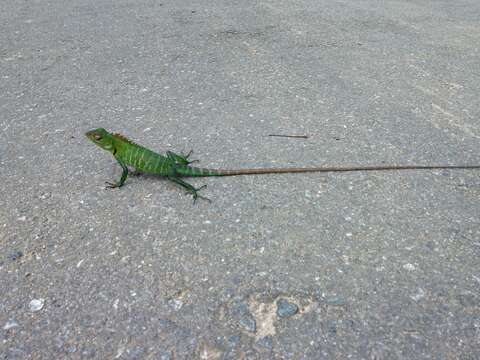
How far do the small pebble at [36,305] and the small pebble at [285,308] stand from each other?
1.12m

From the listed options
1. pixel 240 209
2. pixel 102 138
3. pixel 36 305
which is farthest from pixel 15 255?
pixel 240 209

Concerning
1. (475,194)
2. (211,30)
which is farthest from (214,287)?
(211,30)

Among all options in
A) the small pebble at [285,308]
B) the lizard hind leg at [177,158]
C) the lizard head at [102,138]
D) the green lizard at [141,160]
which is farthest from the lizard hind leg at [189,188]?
the small pebble at [285,308]

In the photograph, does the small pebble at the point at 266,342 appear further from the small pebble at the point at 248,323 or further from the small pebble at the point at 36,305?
the small pebble at the point at 36,305

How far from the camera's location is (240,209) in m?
2.97

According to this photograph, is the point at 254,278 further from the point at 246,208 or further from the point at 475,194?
the point at 475,194

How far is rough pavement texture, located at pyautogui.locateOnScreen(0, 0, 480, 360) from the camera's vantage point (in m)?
2.19

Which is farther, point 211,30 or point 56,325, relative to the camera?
point 211,30

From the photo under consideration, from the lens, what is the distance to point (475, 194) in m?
3.15

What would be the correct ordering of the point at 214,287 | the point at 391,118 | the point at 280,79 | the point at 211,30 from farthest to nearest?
1. the point at 211,30
2. the point at 280,79
3. the point at 391,118
4. the point at 214,287

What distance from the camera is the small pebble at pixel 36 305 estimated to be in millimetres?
2275

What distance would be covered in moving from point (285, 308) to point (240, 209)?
32.7 inches

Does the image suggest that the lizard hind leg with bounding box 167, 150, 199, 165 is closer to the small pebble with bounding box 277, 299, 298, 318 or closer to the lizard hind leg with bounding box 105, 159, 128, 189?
the lizard hind leg with bounding box 105, 159, 128, 189

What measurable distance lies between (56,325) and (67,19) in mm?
5510
